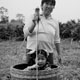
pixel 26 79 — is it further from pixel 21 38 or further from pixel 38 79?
pixel 21 38

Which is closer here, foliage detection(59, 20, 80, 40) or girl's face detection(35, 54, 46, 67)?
girl's face detection(35, 54, 46, 67)

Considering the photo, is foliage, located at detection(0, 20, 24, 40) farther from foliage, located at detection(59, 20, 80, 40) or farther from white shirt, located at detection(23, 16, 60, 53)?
white shirt, located at detection(23, 16, 60, 53)

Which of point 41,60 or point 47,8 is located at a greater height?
point 47,8

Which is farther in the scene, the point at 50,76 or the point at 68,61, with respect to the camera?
the point at 68,61

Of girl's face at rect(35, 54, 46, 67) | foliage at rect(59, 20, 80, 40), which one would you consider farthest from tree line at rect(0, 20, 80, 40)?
girl's face at rect(35, 54, 46, 67)

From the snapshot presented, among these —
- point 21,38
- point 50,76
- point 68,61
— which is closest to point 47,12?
point 50,76

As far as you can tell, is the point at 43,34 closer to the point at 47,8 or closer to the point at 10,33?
the point at 47,8

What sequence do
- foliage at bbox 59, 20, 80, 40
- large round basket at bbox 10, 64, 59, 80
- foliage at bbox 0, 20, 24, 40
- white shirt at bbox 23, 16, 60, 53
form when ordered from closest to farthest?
large round basket at bbox 10, 64, 59, 80 → white shirt at bbox 23, 16, 60, 53 → foliage at bbox 59, 20, 80, 40 → foliage at bbox 0, 20, 24, 40

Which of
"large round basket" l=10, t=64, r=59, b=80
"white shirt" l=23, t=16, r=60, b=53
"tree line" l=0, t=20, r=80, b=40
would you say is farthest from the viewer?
Answer: "tree line" l=0, t=20, r=80, b=40

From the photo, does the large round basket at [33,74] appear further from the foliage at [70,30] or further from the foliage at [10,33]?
the foliage at [10,33]

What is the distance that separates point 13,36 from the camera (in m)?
14.6

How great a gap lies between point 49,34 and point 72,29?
12.3 metres

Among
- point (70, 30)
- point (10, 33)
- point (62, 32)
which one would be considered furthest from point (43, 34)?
point (10, 33)

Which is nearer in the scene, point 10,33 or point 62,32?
point 62,32
